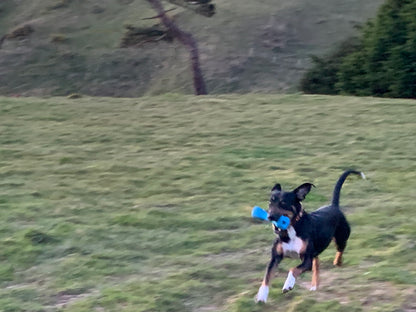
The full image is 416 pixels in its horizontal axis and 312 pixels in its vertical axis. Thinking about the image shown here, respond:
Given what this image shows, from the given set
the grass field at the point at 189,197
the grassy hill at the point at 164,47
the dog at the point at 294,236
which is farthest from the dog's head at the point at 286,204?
the grassy hill at the point at 164,47

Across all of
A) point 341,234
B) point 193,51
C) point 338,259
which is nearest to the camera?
point 341,234

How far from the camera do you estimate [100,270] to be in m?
6.38

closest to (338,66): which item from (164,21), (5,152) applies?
(164,21)

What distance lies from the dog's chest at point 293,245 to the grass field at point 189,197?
0.36m

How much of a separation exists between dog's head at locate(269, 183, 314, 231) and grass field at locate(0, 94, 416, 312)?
64 centimetres

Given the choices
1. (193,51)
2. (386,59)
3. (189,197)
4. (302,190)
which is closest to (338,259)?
(302,190)

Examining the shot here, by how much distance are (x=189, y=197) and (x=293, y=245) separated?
3.57 metres

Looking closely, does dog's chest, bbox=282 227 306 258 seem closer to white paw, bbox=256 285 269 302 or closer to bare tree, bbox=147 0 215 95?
white paw, bbox=256 285 269 302

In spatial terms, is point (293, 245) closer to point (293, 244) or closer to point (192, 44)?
point (293, 244)

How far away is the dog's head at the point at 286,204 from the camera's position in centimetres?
519

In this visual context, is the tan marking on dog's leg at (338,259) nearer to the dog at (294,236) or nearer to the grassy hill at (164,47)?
the dog at (294,236)

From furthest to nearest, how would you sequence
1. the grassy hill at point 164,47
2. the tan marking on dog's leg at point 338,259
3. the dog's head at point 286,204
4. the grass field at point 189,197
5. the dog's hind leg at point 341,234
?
the grassy hill at point 164,47, the tan marking on dog's leg at point 338,259, the dog's hind leg at point 341,234, the grass field at point 189,197, the dog's head at point 286,204

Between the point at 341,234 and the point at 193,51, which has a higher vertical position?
the point at 341,234

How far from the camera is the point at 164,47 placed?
97.2 feet
